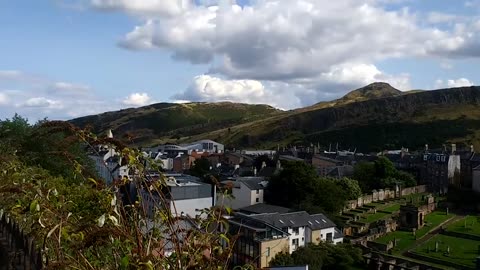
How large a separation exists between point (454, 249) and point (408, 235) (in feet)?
23.7

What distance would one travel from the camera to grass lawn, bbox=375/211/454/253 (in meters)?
44.2

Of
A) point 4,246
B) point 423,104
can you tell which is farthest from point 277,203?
point 423,104

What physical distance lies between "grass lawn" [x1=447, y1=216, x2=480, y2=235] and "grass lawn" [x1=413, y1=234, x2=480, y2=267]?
2086mm

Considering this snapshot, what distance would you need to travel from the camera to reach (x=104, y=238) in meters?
3.08

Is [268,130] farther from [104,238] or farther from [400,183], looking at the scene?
[104,238]

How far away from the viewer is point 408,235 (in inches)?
1875

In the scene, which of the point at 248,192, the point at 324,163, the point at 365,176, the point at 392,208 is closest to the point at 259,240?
the point at 248,192

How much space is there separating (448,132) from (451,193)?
2455 inches

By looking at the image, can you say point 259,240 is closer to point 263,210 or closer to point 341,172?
point 263,210

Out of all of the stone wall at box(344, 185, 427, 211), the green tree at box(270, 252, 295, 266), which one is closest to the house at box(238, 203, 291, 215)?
the green tree at box(270, 252, 295, 266)

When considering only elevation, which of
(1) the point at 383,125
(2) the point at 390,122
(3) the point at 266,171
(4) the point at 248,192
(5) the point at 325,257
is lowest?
(5) the point at 325,257

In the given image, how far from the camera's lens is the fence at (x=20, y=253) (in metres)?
3.39

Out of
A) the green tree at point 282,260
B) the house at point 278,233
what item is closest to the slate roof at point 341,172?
the house at point 278,233

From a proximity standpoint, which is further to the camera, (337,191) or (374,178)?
(374,178)
